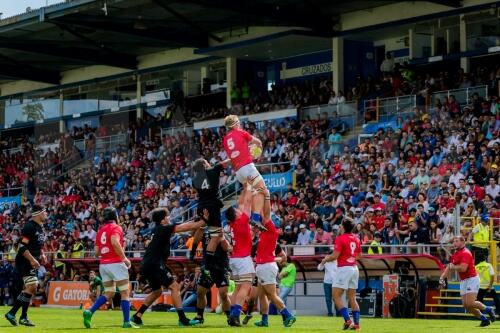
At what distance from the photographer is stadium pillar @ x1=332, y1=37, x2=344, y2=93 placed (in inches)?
1729

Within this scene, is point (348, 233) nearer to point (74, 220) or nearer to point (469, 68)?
point (469, 68)

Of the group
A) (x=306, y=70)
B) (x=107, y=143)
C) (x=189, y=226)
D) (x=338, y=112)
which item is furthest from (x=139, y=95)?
(x=189, y=226)

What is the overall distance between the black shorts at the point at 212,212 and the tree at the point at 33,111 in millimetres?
42535

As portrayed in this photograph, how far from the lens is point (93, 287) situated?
33500 millimetres

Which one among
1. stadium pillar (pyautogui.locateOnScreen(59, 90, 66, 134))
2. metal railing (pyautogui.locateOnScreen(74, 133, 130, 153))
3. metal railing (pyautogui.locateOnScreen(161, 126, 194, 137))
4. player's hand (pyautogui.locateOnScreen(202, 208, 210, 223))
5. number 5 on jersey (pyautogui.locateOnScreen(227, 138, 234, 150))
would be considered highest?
stadium pillar (pyautogui.locateOnScreen(59, 90, 66, 134))

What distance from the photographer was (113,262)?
62.5 ft

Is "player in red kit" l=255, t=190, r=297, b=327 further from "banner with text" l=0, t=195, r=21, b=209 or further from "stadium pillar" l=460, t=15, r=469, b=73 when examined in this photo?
"banner with text" l=0, t=195, r=21, b=209

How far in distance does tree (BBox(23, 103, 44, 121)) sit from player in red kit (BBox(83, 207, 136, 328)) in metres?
42.0

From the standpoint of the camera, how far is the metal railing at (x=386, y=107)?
39.2 m

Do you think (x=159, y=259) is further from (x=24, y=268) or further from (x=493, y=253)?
(x=493, y=253)

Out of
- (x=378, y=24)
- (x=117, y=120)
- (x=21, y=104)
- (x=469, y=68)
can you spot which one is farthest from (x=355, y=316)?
(x=21, y=104)

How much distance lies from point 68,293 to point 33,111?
81.1ft

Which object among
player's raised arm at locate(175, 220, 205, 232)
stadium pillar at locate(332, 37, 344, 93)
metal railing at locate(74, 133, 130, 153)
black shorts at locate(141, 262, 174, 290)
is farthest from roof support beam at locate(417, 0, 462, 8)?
player's raised arm at locate(175, 220, 205, 232)

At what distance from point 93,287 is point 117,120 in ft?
74.9
